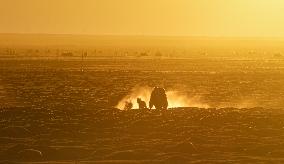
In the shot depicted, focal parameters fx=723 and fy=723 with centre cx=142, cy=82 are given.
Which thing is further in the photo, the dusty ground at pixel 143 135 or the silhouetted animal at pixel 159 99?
the silhouetted animal at pixel 159 99

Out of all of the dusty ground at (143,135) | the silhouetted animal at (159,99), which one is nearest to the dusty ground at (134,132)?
the dusty ground at (143,135)

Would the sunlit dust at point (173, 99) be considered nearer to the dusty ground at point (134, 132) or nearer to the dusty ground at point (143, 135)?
the dusty ground at point (134, 132)

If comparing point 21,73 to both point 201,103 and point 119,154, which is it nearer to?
point 201,103

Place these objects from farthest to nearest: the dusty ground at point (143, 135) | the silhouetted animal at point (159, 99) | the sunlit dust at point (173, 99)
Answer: the sunlit dust at point (173, 99) → the silhouetted animal at point (159, 99) → the dusty ground at point (143, 135)

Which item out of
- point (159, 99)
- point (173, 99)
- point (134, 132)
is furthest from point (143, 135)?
point (173, 99)

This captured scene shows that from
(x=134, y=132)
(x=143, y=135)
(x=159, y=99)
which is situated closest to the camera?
(x=143, y=135)

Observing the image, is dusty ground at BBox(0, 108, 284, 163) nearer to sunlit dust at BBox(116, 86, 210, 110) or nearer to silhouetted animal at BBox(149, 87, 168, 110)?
silhouetted animal at BBox(149, 87, 168, 110)

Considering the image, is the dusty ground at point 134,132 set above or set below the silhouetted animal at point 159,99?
below

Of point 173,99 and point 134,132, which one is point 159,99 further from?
point 134,132

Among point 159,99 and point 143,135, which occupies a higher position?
point 159,99

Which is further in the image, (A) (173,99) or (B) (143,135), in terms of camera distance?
(A) (173,99)

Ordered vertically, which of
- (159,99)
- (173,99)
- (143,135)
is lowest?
(143,135)

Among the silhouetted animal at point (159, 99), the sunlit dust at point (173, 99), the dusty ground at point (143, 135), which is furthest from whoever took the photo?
the sunlit dust at point (173, 99)

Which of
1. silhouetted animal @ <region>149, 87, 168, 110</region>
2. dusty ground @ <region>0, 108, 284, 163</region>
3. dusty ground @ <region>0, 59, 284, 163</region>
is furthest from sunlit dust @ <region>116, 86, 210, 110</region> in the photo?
dusty ground @ <region>0, 108, 284, 163</region>
